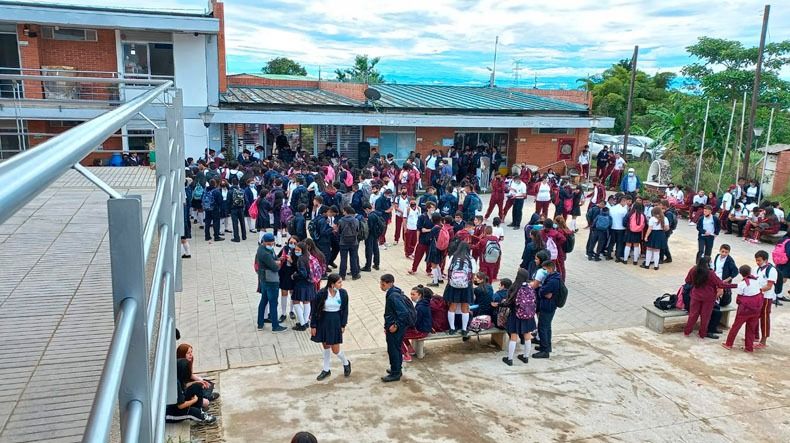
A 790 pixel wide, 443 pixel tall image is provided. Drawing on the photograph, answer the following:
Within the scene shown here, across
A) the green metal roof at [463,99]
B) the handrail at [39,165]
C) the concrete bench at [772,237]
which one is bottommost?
the concrete bench at [772,237]

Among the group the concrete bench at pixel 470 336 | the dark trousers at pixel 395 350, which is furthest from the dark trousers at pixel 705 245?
the dark trousers at pixel 395 350

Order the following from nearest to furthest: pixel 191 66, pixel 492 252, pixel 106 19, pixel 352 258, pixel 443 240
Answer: pixel 492 252 < pixel 443 240 < pixel 352 258 < pixel 106 19 < pixel 191 66

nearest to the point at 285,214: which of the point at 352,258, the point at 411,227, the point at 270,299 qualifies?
the point at 352,258

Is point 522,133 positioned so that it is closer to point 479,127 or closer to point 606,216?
point 479,127

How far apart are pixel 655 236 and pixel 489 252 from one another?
497cm

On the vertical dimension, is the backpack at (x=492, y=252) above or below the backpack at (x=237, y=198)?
below

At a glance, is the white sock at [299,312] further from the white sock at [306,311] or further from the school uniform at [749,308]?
the school uniform at [749,308]

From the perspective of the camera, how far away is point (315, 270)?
31.9 ft

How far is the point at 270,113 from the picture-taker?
21703 mm

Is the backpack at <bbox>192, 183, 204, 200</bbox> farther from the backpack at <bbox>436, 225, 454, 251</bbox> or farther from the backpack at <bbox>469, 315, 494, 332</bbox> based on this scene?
the backpack at <bbox>469, 315, 494, 332</bbox>

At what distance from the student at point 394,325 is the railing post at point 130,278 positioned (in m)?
7.15

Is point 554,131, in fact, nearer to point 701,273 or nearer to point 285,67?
point 701,273

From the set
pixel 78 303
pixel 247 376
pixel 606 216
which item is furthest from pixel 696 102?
pixel 78 303

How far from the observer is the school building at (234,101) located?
20625 millimetres
